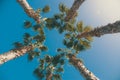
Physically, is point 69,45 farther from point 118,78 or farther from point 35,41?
point 118,78

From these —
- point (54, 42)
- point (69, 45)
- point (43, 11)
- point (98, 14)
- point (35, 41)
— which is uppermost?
point (98, 14)

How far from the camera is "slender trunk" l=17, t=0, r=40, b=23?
65.0 ft

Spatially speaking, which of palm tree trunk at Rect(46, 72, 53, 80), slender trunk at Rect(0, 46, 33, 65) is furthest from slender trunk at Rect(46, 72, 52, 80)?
slender trunk at Rect(0, 46, 33, 65)

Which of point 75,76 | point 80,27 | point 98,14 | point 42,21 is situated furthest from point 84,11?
point 80,27

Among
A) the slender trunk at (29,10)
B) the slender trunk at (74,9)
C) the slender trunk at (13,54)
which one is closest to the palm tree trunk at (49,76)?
the slender trunk at (13,54)

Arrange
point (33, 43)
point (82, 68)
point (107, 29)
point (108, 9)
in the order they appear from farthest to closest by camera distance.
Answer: point (108, 9)
point (33, 43)
point (82, 68)
point (107, 29)

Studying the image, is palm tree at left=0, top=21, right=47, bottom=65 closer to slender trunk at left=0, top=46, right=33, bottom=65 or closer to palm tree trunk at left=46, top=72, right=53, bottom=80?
slender trunk at left=0, top=46, right=33, bottom=65

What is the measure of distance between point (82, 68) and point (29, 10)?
5.57 metres

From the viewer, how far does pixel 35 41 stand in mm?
20656

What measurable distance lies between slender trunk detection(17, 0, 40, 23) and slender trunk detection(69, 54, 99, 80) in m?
3.75

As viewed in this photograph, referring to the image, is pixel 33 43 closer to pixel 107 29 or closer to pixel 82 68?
pixel 82 68

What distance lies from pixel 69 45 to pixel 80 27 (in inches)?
59.3

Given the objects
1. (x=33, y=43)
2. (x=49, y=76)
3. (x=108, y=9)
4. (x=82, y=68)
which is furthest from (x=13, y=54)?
(x=108, y=9)

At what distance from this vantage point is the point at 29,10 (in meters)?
20.0
